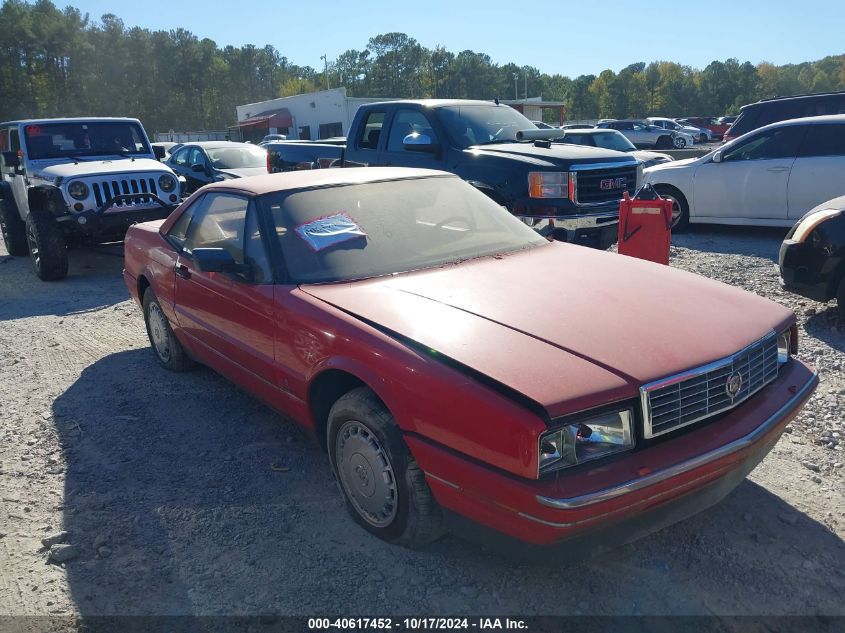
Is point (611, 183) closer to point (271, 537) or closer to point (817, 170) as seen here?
point (817, 170)

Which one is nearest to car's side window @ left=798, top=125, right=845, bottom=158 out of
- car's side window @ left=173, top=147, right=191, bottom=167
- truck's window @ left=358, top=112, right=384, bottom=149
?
truck's window @ left=358, top=112, right=384, bottom=149

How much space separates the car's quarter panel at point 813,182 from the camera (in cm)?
823

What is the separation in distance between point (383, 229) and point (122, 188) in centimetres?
632

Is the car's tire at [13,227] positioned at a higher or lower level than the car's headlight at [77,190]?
lower

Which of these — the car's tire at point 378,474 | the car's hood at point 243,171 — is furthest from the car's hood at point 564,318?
the car's hood at point 243,171

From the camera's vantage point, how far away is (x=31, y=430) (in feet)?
14.1

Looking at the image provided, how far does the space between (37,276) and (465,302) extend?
8.10m

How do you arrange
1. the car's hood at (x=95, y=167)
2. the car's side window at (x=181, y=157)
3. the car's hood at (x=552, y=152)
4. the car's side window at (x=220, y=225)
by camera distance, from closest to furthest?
the car's side window at (x=220, y=225) → the car's hood at (x=552, y=152) → the car's hood at (x=95, y=167) → the car's side window at (x=181, y=157)

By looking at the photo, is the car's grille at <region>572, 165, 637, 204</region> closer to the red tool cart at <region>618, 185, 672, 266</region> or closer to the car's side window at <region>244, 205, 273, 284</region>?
the red tool cart at <region>618, 185, 672, 266</region>

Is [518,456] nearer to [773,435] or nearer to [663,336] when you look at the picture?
[663,336]

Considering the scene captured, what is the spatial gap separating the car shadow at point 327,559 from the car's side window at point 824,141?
267 inches

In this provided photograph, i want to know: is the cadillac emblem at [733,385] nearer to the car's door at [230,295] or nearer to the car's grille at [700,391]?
the car's grille at [700,391]

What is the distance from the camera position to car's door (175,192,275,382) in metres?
3.52

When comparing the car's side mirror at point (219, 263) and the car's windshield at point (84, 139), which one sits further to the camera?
the car's windshield at point (84, 139)
